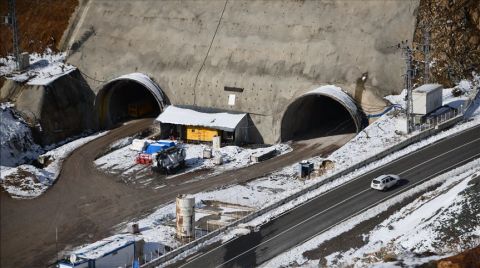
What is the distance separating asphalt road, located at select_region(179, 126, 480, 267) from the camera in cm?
4481

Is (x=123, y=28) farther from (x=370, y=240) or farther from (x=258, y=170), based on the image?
(x=370, y=240)

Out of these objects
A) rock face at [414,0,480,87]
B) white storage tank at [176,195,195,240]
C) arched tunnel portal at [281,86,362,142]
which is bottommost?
white storage tank at [176,195,195,240]

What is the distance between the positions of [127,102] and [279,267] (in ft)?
124

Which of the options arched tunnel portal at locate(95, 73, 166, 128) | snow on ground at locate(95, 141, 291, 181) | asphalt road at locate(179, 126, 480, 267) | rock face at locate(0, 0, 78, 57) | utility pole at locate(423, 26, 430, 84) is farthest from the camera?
rock face at locate(0, 0, 78, 57)

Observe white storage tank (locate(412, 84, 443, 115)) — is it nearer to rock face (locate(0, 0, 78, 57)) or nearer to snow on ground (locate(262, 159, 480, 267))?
snow on ground (locate(262, 159, 480, 267))

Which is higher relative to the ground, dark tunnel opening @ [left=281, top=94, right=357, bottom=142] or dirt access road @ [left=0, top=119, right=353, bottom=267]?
dark tunnel opening @ [left=281, top=94, right=357, bottom=142]

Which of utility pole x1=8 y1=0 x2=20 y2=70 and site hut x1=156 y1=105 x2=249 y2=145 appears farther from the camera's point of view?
utility pole x1=8 y1=0 x2=20 y2=70

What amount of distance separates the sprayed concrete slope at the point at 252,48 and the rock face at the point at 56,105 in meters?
1.73

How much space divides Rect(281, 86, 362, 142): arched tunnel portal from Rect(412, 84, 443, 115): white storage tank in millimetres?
4781

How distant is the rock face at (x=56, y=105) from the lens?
69000mm

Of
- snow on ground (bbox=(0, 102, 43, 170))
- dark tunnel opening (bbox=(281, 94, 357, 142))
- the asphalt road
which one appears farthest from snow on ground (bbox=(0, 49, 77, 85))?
A: the asphalt road

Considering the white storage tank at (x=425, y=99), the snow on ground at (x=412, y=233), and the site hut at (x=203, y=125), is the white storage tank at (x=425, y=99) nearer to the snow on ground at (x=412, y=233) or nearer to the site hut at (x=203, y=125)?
the snow on ground at (x=412, y=233)

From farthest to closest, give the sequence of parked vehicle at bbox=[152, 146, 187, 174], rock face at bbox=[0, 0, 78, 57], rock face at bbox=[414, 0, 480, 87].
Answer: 1. rock face at bbox=[0, 0, 78, 57]
2. rock face at bbox=[414, 0, 480, 87]
3. parked vehicle at bbox=[152, 146, 187, 174]

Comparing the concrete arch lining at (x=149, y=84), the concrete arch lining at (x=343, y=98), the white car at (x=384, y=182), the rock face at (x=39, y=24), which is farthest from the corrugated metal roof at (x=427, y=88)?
the rock face at (x=39, y=24)
